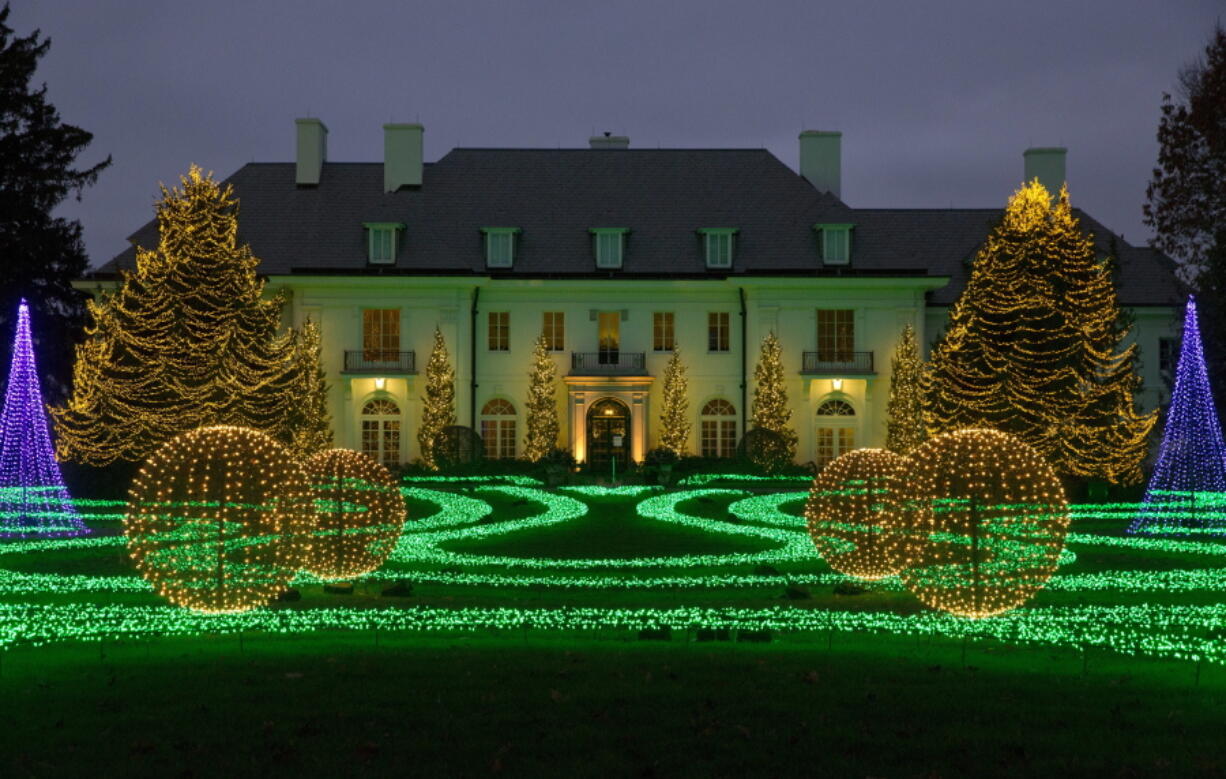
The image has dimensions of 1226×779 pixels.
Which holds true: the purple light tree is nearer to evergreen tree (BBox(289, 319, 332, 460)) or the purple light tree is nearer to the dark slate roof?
evergreen tree (BBox(289, 319, 332, 460))

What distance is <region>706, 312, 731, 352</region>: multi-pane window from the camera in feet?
133

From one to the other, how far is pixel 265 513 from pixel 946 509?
6394 mm

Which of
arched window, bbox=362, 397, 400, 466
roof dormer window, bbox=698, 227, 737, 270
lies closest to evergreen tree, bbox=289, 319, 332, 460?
arched window, bbox=362, 397, 400, 466

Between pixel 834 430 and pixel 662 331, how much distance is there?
20.9 feet

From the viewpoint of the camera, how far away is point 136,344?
32688 millimetres

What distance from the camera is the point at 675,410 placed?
39125 mm

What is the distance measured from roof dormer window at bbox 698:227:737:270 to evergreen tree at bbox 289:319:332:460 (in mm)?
12761

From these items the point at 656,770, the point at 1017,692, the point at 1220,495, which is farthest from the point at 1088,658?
the point at 1220,495

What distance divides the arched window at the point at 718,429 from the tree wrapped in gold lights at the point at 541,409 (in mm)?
4809

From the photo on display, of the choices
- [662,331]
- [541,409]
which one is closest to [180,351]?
[541,409]

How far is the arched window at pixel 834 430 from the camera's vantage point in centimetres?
3988

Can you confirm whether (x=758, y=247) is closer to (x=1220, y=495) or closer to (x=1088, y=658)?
(x=1220, y=495)

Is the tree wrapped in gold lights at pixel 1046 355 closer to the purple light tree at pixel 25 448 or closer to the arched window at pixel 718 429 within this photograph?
the arched window at pixel 718 429

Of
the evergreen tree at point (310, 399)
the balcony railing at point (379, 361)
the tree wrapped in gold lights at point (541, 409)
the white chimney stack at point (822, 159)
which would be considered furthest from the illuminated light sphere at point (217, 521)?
the white chimney stack at point (822, 159)
